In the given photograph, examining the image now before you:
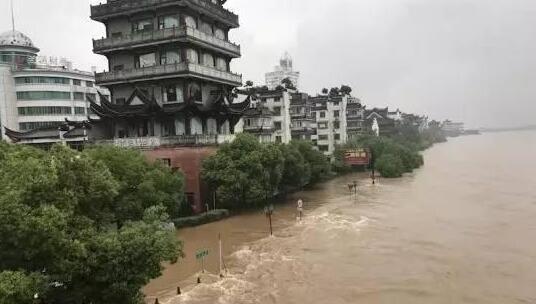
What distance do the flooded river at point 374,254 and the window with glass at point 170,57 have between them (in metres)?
15.2

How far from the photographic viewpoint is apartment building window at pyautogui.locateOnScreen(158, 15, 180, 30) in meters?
42.2

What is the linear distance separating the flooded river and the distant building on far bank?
122m

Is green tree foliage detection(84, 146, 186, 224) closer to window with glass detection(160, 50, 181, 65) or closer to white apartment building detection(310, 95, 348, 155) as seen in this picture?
window with glass detection(160, 50, 181, 65)

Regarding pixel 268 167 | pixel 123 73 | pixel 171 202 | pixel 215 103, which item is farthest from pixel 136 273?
pixel 123 73

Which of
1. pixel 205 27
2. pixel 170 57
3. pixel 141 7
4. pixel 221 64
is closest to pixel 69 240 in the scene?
pixel 170 57

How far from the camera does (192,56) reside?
140 feet

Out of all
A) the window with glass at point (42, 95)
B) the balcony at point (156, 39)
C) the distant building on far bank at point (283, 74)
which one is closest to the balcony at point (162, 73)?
the balcony at point (156, 39)

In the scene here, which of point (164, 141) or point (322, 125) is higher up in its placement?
point (322, 125)

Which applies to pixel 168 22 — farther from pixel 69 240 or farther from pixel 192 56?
pixel 69 240

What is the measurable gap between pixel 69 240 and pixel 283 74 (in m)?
158

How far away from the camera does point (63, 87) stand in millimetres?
67500

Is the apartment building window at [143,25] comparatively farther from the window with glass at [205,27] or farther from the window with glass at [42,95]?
the window with glass at [42,95]

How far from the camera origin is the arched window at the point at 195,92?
42031mm

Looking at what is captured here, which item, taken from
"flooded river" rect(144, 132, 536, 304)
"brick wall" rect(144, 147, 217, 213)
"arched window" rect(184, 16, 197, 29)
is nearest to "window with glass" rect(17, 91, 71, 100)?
"arched window" rect(184, 16, 197, 29)
